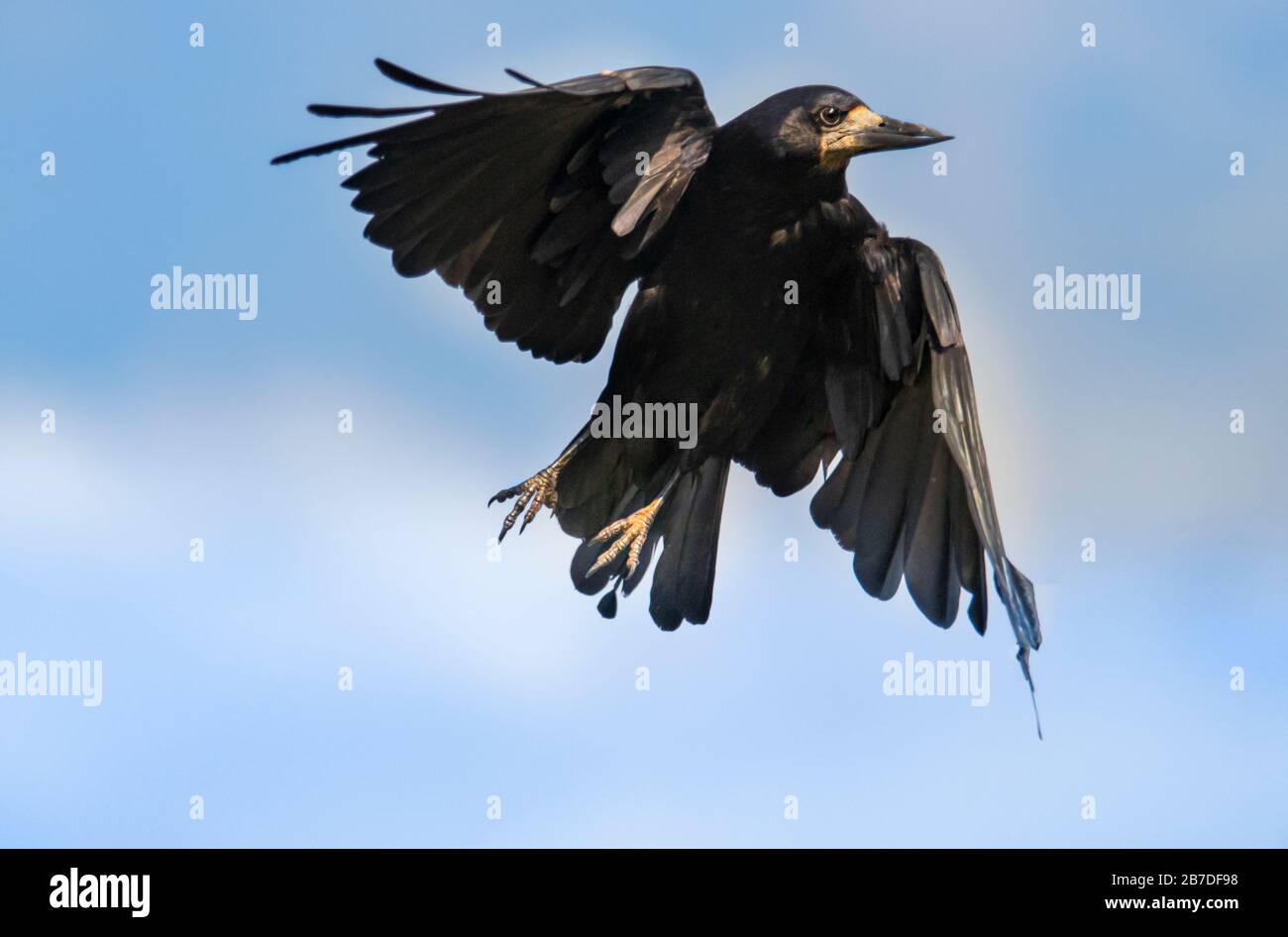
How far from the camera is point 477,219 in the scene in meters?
8.39

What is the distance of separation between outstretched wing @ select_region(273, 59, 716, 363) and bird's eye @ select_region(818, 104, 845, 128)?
20.4 inches

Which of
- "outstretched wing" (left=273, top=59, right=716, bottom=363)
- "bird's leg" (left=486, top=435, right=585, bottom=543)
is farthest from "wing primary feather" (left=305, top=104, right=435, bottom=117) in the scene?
"bird's leg" (left=486, top=435, right=585, bottom=543)

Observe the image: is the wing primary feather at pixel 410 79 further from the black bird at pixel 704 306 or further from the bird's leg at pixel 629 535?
the bird's leg at pixel 629 535

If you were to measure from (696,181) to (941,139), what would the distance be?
1162 mm

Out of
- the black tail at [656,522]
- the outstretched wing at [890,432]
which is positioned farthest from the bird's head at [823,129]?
the black tail at [656,522]

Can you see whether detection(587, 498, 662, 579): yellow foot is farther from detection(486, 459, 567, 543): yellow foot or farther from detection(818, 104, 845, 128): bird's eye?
detection(818, 104, 845, 128): bird's eye

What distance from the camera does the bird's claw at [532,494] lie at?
8844mm

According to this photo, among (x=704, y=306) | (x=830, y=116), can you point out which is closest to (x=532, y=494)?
(x=704, y=306)

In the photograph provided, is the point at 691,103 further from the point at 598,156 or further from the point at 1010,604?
the point at 1010,604

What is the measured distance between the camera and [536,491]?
8945mm

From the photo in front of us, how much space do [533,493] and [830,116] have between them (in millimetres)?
2340

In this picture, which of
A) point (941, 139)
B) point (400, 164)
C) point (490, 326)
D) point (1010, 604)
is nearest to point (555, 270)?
point (490, 326)

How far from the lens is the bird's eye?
330 inches

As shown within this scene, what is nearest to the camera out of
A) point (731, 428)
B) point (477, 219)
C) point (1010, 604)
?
point (1010, 604)
